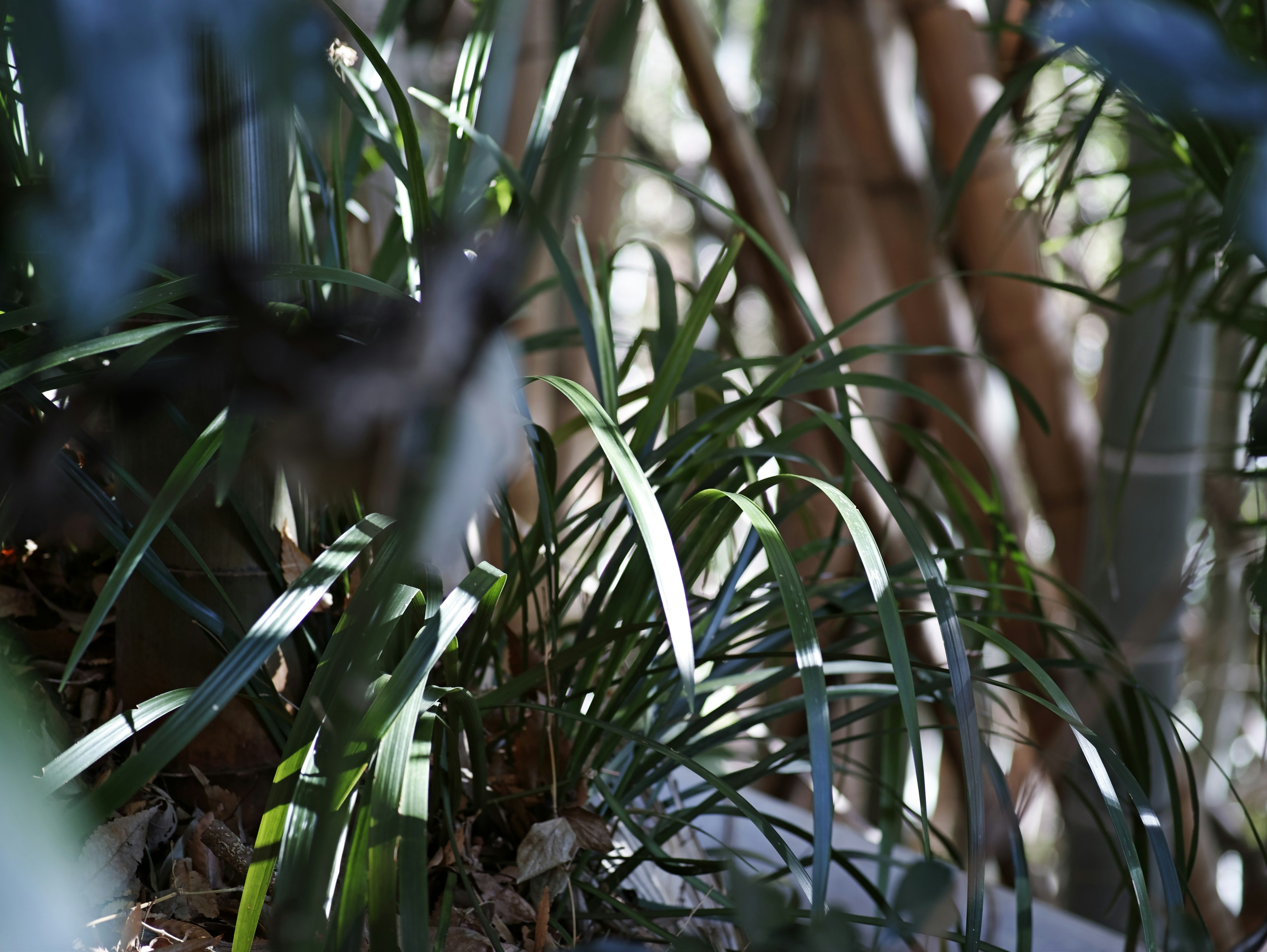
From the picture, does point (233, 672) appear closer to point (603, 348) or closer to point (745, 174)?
point (603, 348)

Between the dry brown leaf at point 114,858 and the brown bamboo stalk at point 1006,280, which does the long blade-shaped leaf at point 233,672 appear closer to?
the dry brown leaf at point 114,858

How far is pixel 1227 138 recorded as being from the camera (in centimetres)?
38

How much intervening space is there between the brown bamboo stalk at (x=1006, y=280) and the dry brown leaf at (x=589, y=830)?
0.62 m

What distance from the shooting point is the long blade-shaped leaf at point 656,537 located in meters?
0.21

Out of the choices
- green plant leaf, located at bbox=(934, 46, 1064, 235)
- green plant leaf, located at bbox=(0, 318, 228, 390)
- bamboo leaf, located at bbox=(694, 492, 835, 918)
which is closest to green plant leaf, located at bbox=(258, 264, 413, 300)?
green plant leaf, located at bbox=(0, 318, 228, 390)

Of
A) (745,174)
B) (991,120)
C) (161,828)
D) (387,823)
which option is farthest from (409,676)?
(745,174)

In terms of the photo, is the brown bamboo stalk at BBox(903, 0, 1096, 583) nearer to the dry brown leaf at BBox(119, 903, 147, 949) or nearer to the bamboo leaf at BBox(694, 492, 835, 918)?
the bamboo leaf at BBox(694, 492, 835, 918)

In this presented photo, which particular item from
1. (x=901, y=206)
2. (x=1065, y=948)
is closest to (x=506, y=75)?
(x=1065, y=948)

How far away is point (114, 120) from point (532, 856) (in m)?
0.26

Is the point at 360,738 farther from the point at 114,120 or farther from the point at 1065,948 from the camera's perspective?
the point at 1065,948

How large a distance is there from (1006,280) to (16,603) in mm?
805

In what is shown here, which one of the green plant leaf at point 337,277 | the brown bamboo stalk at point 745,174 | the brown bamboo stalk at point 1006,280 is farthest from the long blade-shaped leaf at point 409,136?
the brown bamboo stalk at point 1006,280

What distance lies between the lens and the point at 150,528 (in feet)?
0.76

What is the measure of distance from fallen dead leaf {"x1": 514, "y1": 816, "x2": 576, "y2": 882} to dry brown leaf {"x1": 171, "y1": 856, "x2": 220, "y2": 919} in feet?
0.32
